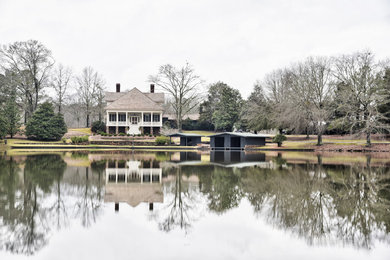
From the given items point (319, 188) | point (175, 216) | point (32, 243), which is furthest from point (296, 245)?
point (319, 188)

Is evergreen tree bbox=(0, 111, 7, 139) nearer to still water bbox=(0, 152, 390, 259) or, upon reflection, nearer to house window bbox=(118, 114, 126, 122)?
house window bbox=(118, 114, 126, 122)

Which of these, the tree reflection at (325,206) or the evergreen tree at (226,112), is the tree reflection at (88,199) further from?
the evergreen tree at (226,112)

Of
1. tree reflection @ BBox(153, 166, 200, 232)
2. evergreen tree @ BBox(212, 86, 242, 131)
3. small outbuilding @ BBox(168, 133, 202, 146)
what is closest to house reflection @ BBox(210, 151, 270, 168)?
tree reflection @ BBox(153, 166, 200, 232)

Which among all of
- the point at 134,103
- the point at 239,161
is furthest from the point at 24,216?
the point at 134,103

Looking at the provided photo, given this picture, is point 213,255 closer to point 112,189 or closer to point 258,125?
point 112,189

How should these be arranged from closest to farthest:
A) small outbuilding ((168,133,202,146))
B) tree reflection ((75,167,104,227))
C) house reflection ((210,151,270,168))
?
tree reflection ((75,167,104,227)) → house reflection ((210,151,270,168)) → small outbuilding ((168,133,202,146))

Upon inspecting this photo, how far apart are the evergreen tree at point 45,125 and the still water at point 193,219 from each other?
35620 mm

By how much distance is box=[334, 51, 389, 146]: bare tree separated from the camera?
41438 millimetres

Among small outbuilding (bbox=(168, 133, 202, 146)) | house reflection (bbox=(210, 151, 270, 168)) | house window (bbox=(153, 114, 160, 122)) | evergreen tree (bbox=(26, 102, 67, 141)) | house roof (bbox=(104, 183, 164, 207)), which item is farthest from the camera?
house window (bbox=(153, 114, 160, 122))

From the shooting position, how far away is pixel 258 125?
53531 millimetres

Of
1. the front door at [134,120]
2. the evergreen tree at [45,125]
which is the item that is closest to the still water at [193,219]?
the evergreen tree at [45,125]

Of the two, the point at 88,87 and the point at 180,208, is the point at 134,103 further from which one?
the point at 180,208

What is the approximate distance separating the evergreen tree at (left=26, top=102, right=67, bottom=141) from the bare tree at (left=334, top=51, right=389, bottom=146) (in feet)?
117

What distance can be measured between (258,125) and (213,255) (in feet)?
159
